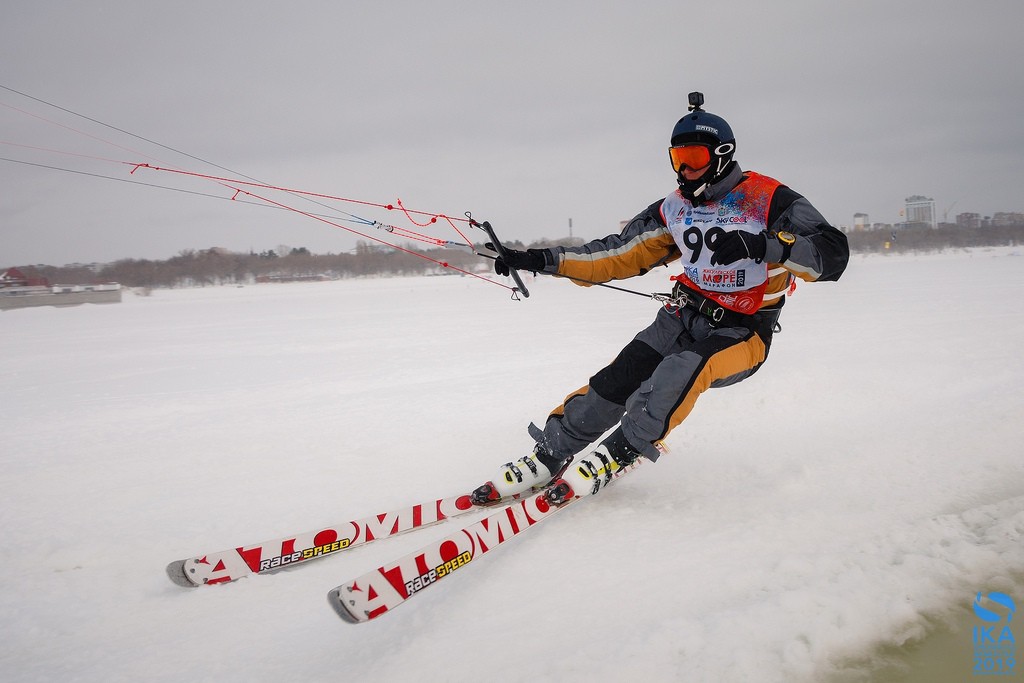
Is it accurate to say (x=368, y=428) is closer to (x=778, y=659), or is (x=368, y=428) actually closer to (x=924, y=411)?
(x=778, y=659)

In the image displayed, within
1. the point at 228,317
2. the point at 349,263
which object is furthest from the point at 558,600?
the point at 349,263

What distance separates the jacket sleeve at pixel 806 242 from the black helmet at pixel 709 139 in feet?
Answer: 1.36

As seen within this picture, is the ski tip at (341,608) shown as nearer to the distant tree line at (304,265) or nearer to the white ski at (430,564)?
the white ski at (430,564)

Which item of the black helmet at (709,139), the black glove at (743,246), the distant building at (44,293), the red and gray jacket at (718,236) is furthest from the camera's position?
the distant building at (44,293)

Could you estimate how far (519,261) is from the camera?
4227 mm

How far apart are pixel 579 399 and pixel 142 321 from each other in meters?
24.9

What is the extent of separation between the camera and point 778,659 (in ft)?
7.27

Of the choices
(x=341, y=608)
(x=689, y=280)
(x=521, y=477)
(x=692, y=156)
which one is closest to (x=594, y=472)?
(x=521, y=477)

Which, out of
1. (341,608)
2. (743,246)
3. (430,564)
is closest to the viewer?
(341,608)

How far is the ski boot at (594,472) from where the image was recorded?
3.75m

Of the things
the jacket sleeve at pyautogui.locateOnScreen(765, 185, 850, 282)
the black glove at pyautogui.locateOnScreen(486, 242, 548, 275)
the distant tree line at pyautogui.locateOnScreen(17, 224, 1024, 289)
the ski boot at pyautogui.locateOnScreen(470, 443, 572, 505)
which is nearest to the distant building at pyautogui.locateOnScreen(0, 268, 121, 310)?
the distant tree line at pyautogui.locateOnScreen(17, 224, 1024, 289)

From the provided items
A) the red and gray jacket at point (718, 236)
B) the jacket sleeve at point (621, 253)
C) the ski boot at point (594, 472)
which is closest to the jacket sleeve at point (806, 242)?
the red and gray jacket at point (718, 236)

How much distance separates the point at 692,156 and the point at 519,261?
52.8 inches

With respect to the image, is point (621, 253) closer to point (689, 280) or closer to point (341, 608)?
point (689, 280)
